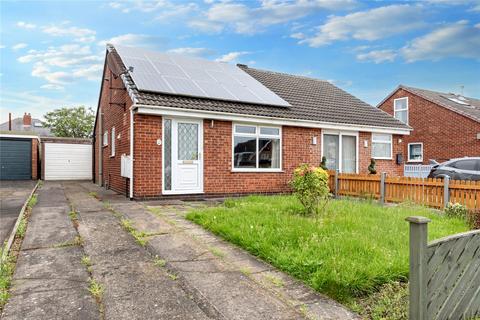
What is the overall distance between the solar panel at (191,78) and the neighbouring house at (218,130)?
4 centimetres

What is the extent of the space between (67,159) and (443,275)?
907 inches

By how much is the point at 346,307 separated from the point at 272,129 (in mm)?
9054

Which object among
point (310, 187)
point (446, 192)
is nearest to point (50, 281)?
point (310, 187)

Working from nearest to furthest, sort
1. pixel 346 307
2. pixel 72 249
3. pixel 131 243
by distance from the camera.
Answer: pixel 346 307, pixel 72 249, pixel 131 243

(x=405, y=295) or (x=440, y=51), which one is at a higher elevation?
(x=440, y=51)

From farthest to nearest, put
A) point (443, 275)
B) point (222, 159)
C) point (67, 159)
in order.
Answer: point (67, 159), point (222, 159), point (443, 275)

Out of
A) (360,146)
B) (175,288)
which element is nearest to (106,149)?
(360,146)

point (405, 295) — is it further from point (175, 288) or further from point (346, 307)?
point (175, 288)

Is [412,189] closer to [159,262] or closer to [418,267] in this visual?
[418,267]

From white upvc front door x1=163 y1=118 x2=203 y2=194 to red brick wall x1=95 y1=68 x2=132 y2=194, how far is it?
138 cm

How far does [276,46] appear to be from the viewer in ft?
55.4

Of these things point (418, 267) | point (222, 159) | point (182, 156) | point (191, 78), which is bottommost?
point (418, 267)

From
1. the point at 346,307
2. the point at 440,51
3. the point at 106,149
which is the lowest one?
the point at 346,307

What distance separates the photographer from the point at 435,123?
72.8 feet
